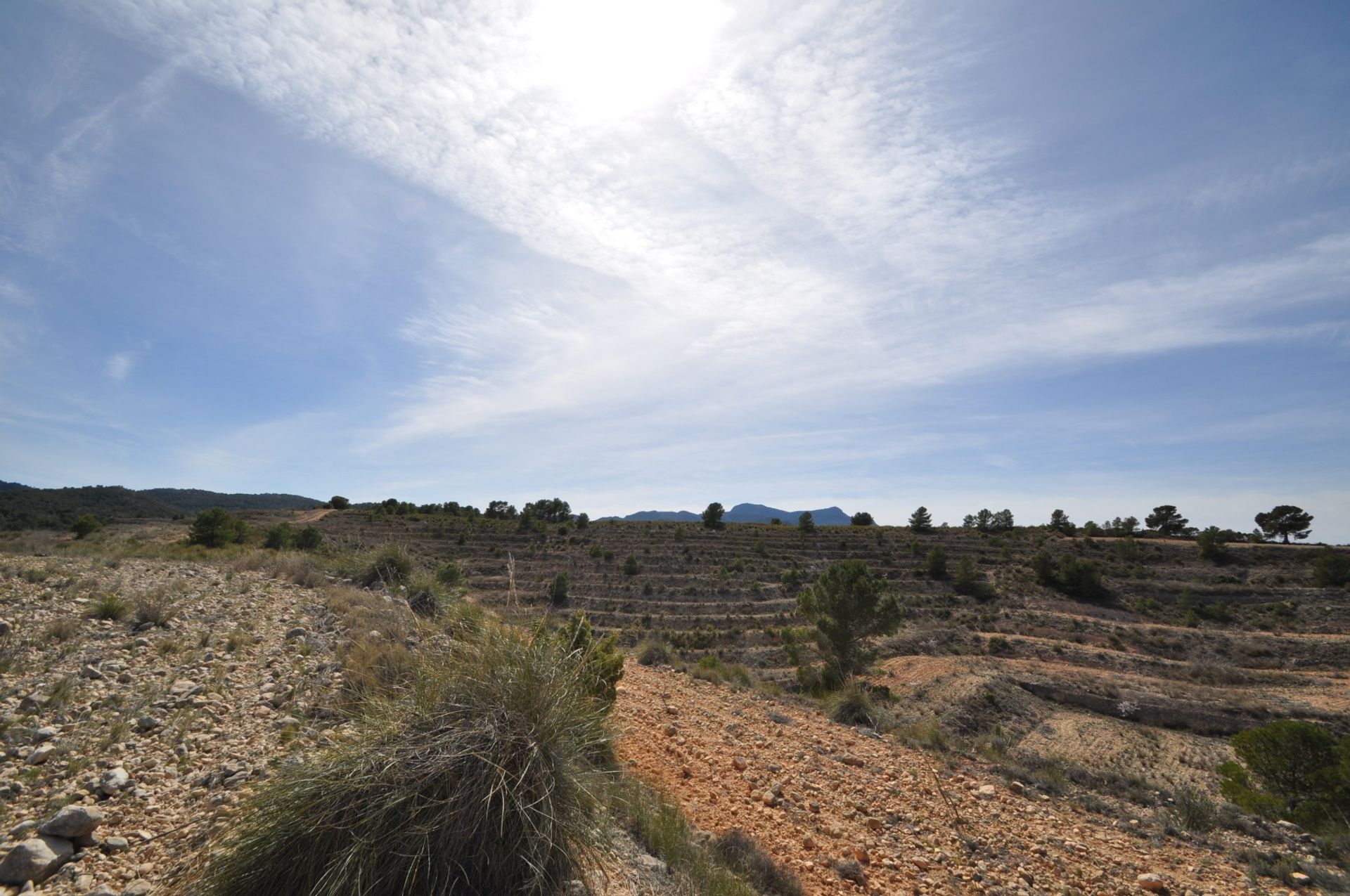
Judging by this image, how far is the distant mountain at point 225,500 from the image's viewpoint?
77.1m

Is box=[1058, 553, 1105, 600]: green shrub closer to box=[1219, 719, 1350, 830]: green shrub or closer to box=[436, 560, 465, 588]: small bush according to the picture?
box=[1219, 719, 1350, 830]: green shrub

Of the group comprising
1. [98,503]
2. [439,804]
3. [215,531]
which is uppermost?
[98,503]

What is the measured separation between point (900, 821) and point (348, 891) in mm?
5544

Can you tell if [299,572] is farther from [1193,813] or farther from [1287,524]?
[1287,524]

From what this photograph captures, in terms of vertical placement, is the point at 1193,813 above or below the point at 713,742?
below

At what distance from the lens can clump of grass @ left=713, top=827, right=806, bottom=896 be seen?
4.54 metres

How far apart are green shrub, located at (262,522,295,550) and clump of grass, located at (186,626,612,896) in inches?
878

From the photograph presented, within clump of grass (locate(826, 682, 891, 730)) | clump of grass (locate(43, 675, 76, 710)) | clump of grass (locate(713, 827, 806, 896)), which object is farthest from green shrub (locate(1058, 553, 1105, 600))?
clump of grass (locate(43, 675, 76, 710))

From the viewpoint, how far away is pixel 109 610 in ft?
24.5

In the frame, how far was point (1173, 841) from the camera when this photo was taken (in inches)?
237

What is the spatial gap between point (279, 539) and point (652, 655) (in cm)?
1859

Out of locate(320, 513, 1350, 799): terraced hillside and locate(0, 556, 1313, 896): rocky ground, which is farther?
locate(320, 513, 1350, 799): terraced hillside

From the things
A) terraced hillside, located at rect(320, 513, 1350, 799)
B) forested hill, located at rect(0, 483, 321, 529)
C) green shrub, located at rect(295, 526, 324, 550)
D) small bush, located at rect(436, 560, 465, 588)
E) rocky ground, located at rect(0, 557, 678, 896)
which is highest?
forested hill, located at rect(0, 483, 321, 529)

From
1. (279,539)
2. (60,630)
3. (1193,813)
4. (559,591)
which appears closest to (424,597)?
(60,630)
